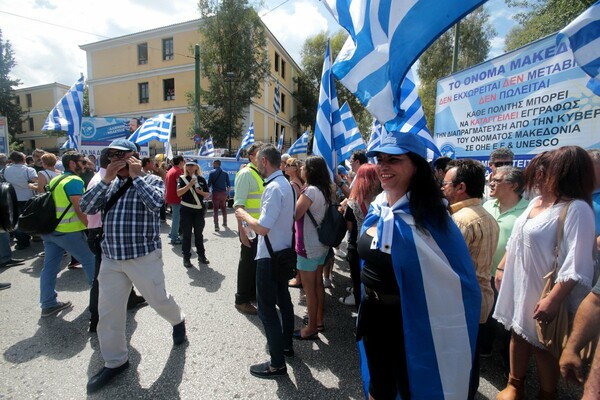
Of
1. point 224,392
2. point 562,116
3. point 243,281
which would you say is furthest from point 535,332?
point 243,281

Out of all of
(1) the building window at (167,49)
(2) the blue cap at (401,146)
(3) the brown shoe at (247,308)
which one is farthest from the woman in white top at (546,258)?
(1) the building window at (167,49)

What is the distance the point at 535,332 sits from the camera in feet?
6.99

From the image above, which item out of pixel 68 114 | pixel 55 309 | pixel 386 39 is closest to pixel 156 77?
pixel 68 114

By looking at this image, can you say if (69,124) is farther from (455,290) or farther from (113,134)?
(455,290)

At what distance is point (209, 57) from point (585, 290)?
23852 mm

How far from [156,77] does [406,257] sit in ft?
106

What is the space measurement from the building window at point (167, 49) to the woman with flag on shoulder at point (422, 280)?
31.4 metres

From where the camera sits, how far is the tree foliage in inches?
→ 1210

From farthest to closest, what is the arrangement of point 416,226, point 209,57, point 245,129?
1. point 245,129
2. point 209,57
3. point 416,226

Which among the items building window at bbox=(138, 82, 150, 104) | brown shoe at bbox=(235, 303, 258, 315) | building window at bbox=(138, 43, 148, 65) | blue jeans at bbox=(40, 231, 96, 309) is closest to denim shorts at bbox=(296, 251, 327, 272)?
brown shoe at bbox=(235, 303, 258, 315)

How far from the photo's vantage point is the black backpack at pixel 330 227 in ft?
10.3

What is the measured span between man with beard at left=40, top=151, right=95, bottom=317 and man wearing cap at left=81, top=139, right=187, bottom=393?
132 centimetres

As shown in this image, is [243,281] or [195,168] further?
[195,168]

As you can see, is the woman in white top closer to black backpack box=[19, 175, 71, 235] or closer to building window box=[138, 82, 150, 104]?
black backpack box=[19, 175, 71, 235]
